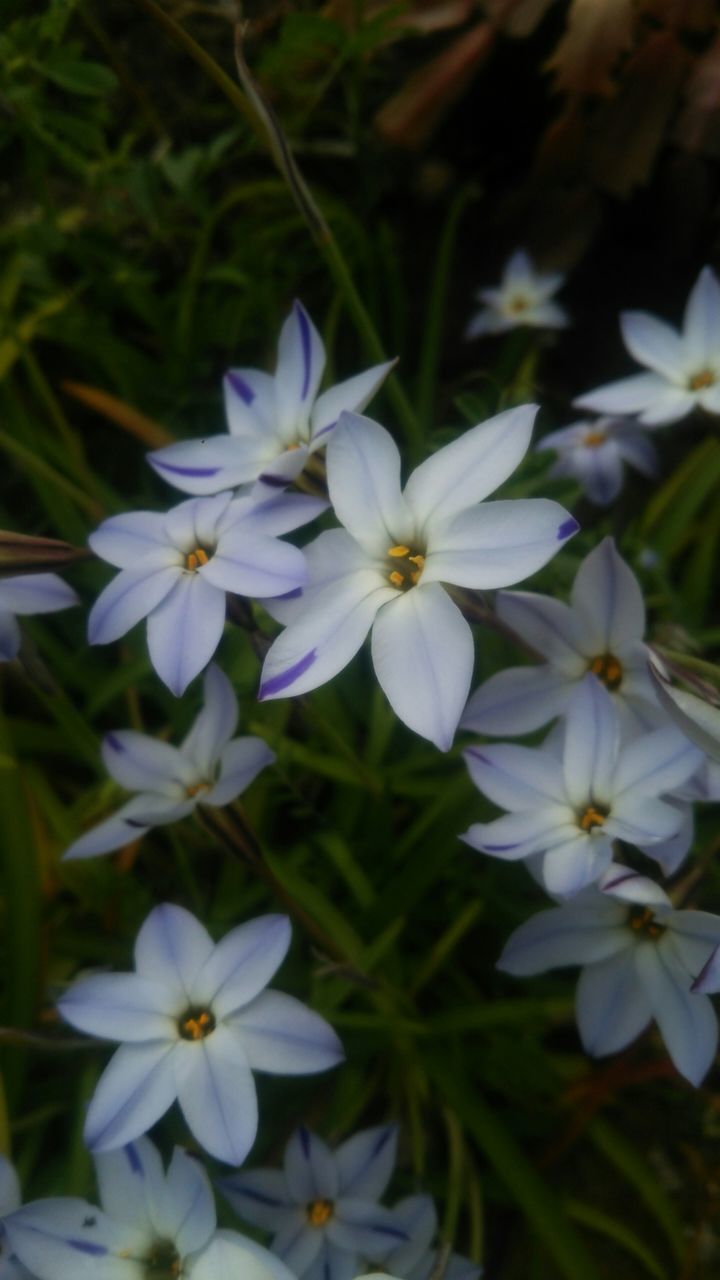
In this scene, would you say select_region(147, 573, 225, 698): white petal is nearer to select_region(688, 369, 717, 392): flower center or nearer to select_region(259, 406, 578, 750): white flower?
select_region(259, 406, 578, 750): white flower

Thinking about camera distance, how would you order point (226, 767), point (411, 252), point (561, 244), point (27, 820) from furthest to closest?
point (411, 252) → point (561, 244) → point (27, 820) → point (226, 767)

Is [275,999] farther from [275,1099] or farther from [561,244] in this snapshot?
[561,244]

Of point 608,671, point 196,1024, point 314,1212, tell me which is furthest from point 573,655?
point 314,1212

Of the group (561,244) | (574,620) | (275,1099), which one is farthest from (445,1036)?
(561,244)

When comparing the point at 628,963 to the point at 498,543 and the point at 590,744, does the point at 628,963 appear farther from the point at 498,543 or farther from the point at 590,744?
the point at 498,543

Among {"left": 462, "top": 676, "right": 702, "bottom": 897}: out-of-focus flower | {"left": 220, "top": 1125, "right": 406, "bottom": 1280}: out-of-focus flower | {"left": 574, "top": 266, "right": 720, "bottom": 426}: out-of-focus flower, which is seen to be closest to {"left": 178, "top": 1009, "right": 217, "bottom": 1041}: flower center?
{"left": 220, "top": 1125, "right": 406, "bottom": 1280}: out-of-focus flower

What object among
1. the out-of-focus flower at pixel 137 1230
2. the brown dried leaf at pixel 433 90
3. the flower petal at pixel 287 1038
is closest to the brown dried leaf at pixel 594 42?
the brown dried leaf at pixel 433 90
